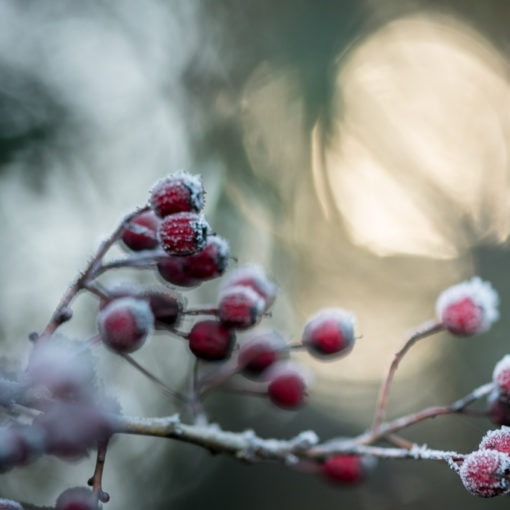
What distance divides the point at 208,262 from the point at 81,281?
0.94 feet

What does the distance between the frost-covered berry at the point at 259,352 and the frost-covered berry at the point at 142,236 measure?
1.40ft

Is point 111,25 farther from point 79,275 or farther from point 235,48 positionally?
point 79,275

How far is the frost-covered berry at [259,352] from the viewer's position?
1611mm

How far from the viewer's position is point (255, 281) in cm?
150

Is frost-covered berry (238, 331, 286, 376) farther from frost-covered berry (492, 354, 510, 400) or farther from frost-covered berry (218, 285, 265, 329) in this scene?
frost-covered berry (492, 354, 510, 400)

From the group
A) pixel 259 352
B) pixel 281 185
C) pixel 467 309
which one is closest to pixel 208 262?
pixel 259 352

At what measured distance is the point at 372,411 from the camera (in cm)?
677

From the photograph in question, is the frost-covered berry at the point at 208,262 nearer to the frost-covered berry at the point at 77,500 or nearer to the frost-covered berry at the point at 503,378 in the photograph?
the frost-covered berry at the point at 77,500

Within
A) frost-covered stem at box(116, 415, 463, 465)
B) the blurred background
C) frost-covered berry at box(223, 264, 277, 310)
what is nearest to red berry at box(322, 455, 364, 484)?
frost-covered stem at box(116, 415, 463, 465)

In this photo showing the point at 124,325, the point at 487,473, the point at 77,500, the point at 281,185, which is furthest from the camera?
the point at 281,185

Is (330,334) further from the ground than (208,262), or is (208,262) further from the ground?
(208,262)

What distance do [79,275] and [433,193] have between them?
6.92 metres

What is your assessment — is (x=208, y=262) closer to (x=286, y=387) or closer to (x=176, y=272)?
(x=176, y=272)

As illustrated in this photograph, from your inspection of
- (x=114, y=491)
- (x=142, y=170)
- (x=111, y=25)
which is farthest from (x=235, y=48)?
(x=114, y=491)
